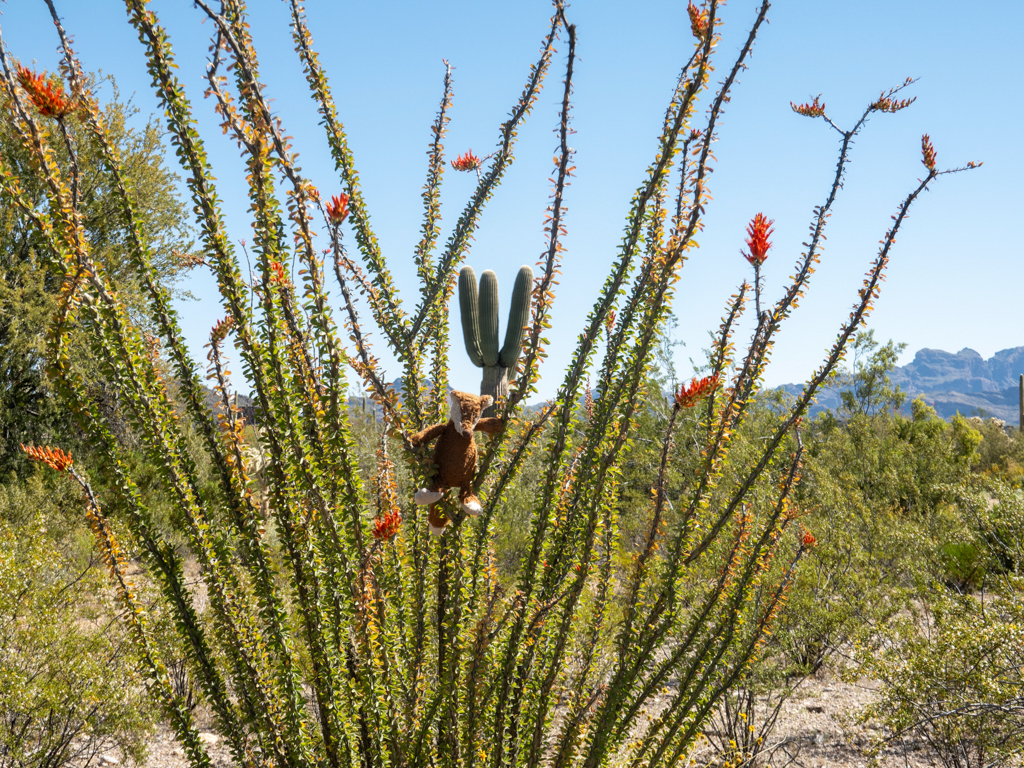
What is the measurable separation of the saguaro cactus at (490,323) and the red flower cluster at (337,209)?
3.80ft

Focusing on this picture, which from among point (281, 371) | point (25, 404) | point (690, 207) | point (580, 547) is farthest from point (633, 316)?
point (25, 404)

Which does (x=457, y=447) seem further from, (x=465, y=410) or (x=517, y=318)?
(x=517, y=318)

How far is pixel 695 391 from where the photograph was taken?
2.20 meters

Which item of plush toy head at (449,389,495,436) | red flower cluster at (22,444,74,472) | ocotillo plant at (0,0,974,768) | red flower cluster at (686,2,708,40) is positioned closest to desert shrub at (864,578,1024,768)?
ocotillo plant at (0,0,974,768)

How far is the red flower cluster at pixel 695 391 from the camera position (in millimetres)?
2201

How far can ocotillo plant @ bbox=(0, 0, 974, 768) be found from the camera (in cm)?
183

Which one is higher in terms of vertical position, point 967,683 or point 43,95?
point 43,95

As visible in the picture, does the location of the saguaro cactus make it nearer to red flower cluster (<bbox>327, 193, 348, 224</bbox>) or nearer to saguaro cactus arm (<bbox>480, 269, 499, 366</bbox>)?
saguaro cactus arm (<bbox>480, 269, 499, 366</bbox>)

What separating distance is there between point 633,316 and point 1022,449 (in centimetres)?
2354

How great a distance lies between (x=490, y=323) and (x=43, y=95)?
6.79ft

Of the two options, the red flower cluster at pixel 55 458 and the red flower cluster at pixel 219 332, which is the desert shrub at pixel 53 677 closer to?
the red flower cluster at pixel 55 458

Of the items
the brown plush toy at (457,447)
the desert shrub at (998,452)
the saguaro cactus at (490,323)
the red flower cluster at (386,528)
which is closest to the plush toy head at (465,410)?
the brown plush toy at (457,447)

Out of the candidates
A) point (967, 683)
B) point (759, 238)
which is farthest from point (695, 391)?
point (967, 683)

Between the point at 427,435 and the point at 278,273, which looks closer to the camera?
the point at 278,273
